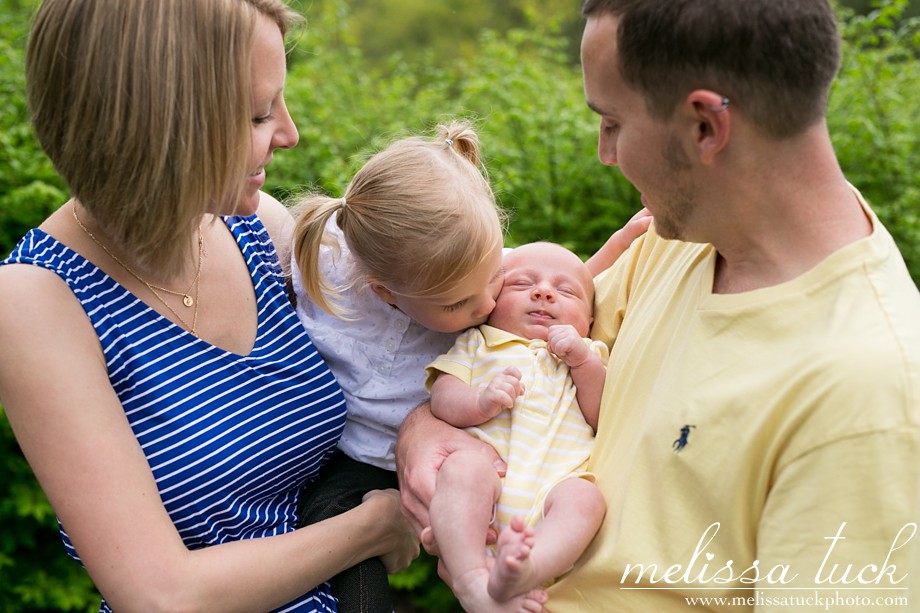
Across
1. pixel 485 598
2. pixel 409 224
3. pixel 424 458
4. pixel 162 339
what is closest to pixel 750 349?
pixel 485 598

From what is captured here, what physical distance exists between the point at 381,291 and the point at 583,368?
2.01 ft

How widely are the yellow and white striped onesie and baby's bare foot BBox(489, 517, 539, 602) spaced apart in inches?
8.3

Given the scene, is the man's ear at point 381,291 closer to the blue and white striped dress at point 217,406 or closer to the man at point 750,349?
the blue and white striped dress at point 217,406

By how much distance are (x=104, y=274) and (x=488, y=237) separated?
3.12ft

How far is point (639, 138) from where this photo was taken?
2.01m

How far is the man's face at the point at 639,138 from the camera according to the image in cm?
198

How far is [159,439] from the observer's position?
2.18 metres

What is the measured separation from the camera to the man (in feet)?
5.39

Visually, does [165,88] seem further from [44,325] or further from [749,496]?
[749,496]

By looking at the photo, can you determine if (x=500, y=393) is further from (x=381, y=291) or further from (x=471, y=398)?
(x=381, y=291)

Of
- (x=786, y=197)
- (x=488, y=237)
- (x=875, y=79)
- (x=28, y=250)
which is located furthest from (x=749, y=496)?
(x=875, y=79)

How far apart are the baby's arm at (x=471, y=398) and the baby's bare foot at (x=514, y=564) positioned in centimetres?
41

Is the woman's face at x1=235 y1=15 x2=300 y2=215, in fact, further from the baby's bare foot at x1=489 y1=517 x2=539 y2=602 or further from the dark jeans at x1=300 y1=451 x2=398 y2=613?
the baby's bare foot at x1=489 y1=517 x2=539 y2=602

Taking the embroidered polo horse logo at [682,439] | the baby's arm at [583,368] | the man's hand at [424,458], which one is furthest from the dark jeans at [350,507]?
the embroidered polo horse logo at [682,439]
